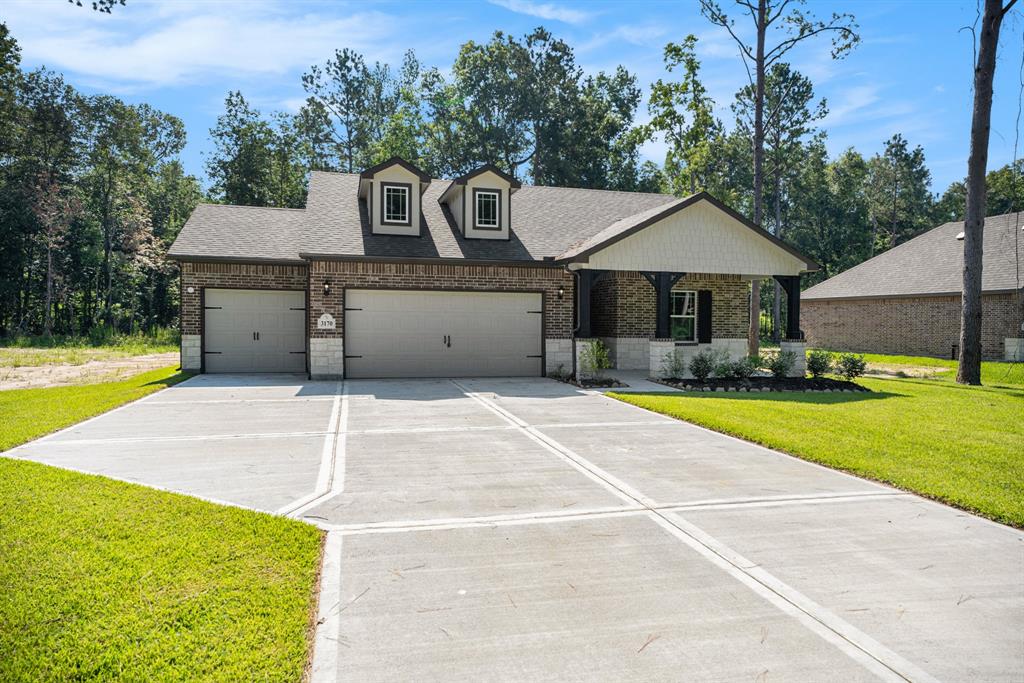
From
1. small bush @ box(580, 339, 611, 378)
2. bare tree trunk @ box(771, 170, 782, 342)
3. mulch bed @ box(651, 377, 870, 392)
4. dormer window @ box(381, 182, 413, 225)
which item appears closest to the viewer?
mulch bed @ box(651, 377, 870, 392)

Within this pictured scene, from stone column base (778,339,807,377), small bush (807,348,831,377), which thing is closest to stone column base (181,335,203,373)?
stone column base (778,339,807,377)

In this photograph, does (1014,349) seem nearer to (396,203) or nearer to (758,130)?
(758,130)

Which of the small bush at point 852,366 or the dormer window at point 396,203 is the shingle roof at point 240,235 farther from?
the small bush at point 852,366

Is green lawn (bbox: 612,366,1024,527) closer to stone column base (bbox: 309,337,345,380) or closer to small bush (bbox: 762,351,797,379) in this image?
small bush (bbox: 762,351,797,379)

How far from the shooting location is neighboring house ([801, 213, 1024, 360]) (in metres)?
21.4

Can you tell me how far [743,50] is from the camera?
21.3 meters

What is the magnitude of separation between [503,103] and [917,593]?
3787 cm

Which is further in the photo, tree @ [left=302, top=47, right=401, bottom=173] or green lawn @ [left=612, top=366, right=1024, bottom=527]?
tree @ [left=302, top=47, right=401, bottom=173]

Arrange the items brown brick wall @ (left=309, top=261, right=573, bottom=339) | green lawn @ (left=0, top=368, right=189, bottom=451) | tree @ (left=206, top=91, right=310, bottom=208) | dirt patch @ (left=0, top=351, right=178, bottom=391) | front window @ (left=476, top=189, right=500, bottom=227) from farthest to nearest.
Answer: tree @ (left=206, top=91, right=310, bottom=208)
front window @ (left=476, top=189, right=500, bottom=227)
brown brick wall @ (left=309, top=261, right=573, bottom=339)
dirt patch @ (left=0, top=351, right=178, bottom=391)
green lawn @ (left=0, top=368, right=189, bottom=451)

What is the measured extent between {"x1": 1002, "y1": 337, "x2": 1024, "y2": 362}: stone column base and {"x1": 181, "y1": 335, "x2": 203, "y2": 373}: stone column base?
25559mm

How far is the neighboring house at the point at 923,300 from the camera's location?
21.4m

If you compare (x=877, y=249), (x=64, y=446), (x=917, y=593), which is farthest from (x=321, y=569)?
(x=877, y=249)

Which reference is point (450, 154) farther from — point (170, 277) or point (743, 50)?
point (743, 50)

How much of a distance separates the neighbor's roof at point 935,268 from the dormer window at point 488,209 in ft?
53.1
